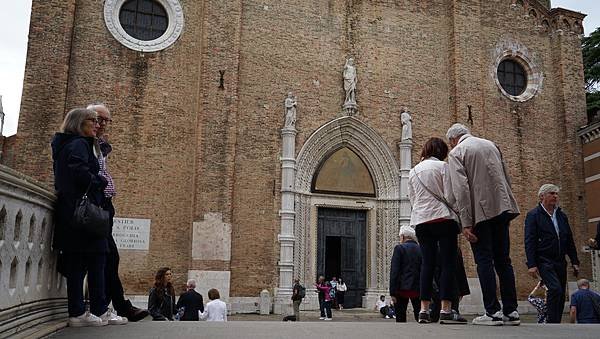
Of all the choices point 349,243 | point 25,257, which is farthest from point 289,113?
point 25,257

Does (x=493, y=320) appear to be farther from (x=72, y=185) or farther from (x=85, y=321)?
(x=72, y=185)

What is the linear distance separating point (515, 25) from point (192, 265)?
1313cm

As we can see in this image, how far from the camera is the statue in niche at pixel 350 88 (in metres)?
16.8

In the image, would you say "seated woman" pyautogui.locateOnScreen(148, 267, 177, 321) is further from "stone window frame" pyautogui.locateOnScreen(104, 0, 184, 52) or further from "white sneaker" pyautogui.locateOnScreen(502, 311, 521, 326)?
"stone window frame" pyautogui.locateOnScreen(104, 0, 184, 52)

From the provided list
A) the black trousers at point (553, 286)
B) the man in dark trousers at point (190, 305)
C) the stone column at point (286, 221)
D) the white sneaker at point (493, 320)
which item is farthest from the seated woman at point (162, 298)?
the stone column at point (286, 221)

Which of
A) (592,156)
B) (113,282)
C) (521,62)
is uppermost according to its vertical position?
(521,62)

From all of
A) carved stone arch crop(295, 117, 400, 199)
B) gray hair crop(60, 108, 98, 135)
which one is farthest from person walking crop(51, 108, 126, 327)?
carved stone arch crop(295, 117, 400, 199)

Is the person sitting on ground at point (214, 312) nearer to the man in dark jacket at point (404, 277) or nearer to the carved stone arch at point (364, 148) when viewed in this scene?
the man in dark jacket at point (404, 277)

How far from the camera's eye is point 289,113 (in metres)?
16.2

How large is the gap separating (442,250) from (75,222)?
11.0 feet

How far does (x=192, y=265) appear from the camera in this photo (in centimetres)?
1448

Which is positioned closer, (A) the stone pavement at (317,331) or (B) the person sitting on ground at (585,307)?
(A) the stone pavement at (317,331)

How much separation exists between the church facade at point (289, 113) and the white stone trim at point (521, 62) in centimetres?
5

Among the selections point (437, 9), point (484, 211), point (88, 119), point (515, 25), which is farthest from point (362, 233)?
point (88, 119)
